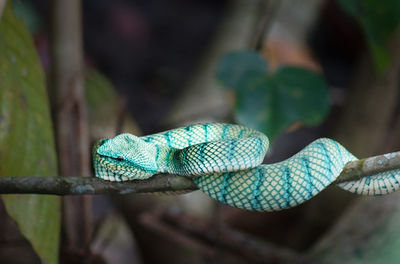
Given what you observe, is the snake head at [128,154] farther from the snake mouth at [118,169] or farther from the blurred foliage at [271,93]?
the blurred foliage at [271,93]

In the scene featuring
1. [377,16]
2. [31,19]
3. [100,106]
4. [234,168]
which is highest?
[377,16]

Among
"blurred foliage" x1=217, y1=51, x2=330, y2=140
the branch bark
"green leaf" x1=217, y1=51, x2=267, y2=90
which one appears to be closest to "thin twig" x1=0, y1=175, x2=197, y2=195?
the branch bark

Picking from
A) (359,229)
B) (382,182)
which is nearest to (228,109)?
(359,229)

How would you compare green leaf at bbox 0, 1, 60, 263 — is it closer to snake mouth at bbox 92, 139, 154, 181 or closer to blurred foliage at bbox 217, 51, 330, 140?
snake mouth at bbox 92, 139, 154, 181

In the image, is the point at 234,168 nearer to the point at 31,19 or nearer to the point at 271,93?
the point at 271,93

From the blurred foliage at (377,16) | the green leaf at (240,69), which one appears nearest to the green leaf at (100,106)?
the green leaf at (240,69)

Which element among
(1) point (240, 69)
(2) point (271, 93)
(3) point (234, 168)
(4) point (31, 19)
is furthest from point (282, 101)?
(4) point (31, 19)

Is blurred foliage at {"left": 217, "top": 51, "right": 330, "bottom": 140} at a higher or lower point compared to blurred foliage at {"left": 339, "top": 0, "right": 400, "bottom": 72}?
lower
